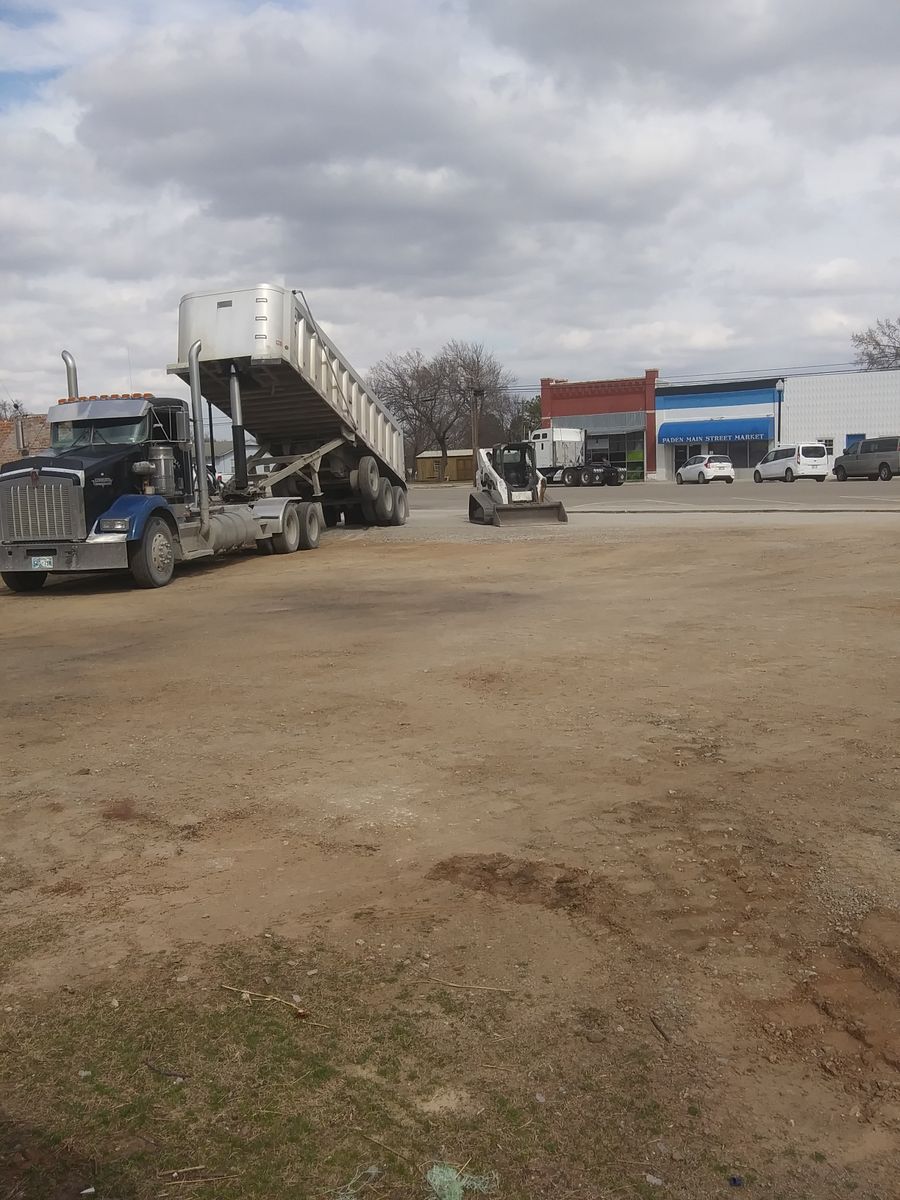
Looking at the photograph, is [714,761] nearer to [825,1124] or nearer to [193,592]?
[825,1124]

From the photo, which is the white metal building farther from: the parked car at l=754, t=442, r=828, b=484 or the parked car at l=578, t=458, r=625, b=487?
the parked car at l=754, t=442, r=828, b=484

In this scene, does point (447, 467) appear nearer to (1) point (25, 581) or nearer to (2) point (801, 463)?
(2) point (801, 463)

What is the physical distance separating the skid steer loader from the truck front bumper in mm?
11752

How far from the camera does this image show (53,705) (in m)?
7.05

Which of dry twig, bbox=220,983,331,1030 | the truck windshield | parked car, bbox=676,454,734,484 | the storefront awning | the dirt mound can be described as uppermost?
the storefront awning

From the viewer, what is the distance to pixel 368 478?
72.7ft

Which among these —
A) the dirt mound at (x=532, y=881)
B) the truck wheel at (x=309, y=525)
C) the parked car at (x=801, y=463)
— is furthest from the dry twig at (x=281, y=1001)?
the parked car at (x=801, y=463)

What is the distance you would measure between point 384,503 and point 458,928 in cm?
2018

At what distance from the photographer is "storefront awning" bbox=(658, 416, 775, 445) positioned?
209ft

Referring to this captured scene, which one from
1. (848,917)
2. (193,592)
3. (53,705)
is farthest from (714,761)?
(193,592)

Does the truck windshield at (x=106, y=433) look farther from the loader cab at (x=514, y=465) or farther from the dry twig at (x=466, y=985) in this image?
the loader cab at (x=514, y=465)

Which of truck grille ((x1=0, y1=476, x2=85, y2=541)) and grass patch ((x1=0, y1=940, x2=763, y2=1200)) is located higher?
truck grille ((x1=0, y1=476, x2=85, y2=541))

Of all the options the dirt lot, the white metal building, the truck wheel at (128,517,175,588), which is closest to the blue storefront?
the white metal building

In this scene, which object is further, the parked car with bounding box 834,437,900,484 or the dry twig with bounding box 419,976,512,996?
the parked car with bounding box 834,437,900,484
